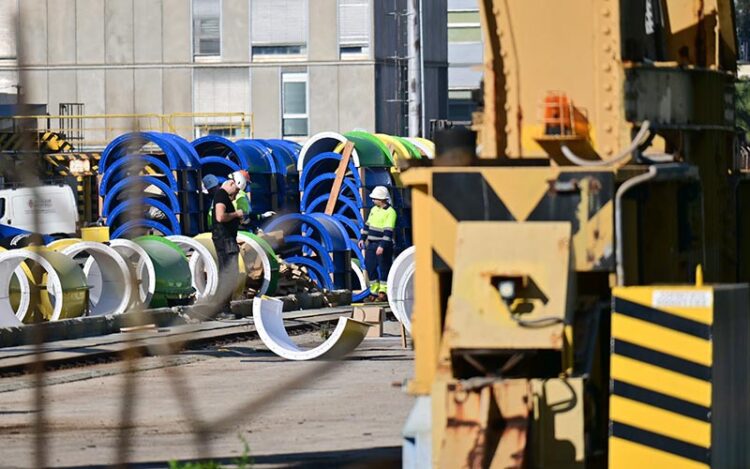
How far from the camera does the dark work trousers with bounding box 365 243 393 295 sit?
26609 mm

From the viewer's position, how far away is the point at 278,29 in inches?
2147

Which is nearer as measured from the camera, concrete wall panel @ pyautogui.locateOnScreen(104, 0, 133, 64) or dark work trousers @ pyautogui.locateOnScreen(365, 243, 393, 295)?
concrete wall panel @ pyautogui.locateOnScreen(104, 0, 133, 64)

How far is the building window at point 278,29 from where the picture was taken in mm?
54219

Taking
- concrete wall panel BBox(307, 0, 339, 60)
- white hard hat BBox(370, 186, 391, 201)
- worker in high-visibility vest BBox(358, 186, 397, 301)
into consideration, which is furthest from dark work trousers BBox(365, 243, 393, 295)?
A: concrete wall panel BBox(307, 0, 339, 60)

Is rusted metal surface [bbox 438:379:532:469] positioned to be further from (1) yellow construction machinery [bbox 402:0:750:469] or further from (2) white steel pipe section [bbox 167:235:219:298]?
(2) white steel pipe section [bbox 167:235:219:298]

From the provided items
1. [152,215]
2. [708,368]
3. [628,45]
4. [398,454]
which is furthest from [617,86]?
[152,215]

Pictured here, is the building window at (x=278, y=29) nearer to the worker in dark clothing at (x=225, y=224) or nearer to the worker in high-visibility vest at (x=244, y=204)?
the worker in high-visibility vest at (x=244, y=204)

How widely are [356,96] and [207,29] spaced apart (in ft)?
19.5

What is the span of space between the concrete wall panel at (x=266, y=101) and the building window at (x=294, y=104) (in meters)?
0.32

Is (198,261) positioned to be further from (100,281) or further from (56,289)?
(56,289)

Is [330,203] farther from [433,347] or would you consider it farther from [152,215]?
[433,347]

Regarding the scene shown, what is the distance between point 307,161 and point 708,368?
981 inches

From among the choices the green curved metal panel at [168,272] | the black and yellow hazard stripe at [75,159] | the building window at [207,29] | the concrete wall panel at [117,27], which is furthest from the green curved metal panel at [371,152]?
the concrete wall panel at [117,27]

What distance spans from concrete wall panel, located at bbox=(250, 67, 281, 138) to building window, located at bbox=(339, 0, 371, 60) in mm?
2599
